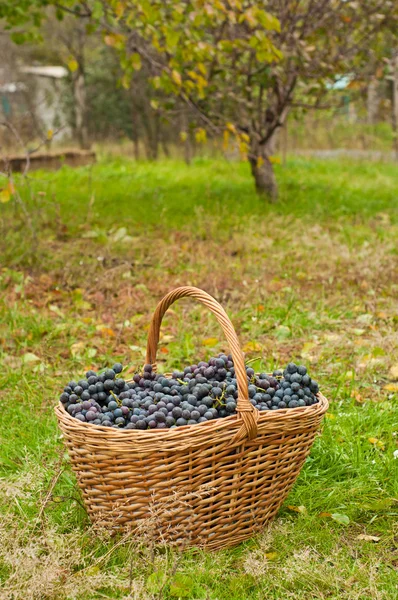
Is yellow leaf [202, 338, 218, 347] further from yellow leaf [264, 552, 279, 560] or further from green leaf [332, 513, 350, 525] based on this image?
yellow leaf [264, 552, 279, 560]

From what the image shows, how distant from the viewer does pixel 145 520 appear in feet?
7.38

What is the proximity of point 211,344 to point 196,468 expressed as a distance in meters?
1.87

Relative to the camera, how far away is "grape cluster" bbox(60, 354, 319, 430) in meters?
2.33

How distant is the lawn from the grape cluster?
192mm

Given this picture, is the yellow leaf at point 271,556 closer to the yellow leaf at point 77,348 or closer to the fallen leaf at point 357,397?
the fallen leaf at point 357,397

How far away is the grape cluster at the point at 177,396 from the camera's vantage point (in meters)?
2.33

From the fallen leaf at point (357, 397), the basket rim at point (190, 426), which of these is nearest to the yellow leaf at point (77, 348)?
the fallen leaf at point (357, 397)

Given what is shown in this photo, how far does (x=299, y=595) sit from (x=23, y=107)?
81.1ft

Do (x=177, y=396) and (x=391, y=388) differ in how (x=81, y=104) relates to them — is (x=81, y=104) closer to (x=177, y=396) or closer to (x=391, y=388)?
(x=391, y=388)

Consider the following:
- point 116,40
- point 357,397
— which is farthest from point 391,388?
point 116,40

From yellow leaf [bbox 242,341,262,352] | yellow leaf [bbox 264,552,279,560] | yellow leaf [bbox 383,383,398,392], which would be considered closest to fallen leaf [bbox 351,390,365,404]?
yellow leaf [bbox 383,383,398,392]

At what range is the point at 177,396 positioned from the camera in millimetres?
2416

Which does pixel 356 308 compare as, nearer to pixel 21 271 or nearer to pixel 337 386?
pixel 337 386

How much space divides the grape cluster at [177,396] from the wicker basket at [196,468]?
0.09 m
